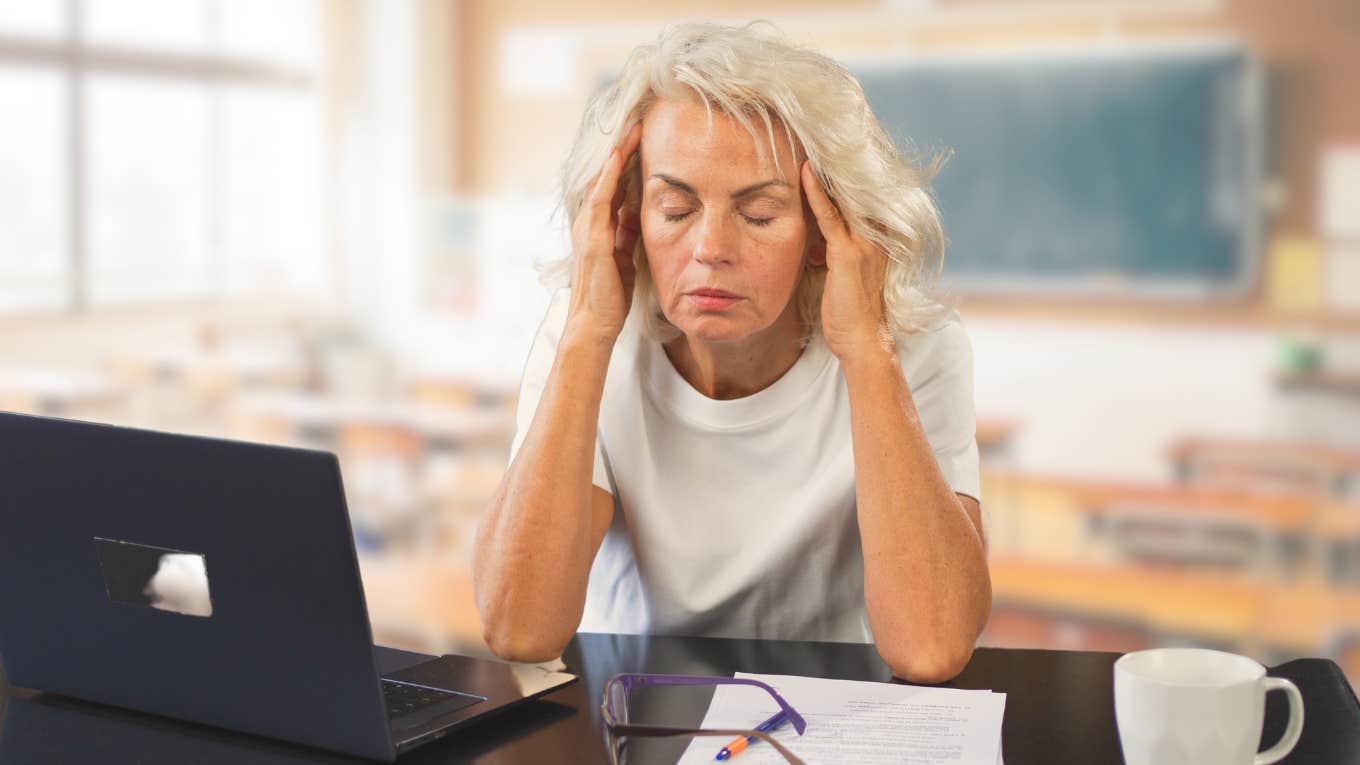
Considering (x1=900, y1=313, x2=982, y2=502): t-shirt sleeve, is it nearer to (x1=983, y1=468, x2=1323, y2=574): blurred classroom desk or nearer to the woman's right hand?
the woman's right hand

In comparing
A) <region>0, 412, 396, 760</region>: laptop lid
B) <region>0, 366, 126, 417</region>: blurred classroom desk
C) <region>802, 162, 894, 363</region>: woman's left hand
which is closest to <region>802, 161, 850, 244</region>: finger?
<region>802, 162, 894, 363</region>: woman's left hand

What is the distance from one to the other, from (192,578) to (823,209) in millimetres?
705

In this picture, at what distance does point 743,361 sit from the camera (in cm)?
140

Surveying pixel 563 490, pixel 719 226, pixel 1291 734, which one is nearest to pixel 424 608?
pixel 563 490

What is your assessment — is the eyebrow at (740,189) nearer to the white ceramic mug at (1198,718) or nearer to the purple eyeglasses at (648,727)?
the purple eyeglasses at (648,727)

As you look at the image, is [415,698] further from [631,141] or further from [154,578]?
[631,141]

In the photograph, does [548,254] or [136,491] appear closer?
[136,491]

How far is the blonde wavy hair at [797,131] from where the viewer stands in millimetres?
1282

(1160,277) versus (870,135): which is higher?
(870,135)

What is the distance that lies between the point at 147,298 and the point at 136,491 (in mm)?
4051

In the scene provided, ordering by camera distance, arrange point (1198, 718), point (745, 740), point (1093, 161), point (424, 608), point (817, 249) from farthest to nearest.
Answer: point (1093, 161), point (424, 608), point (817, 249), point (745, 740), point (1198, 718)

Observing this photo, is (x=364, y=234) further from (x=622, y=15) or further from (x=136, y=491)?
(x=136, y=491)

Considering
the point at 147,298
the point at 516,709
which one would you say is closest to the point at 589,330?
the point at 516,709

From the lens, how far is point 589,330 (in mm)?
1333
